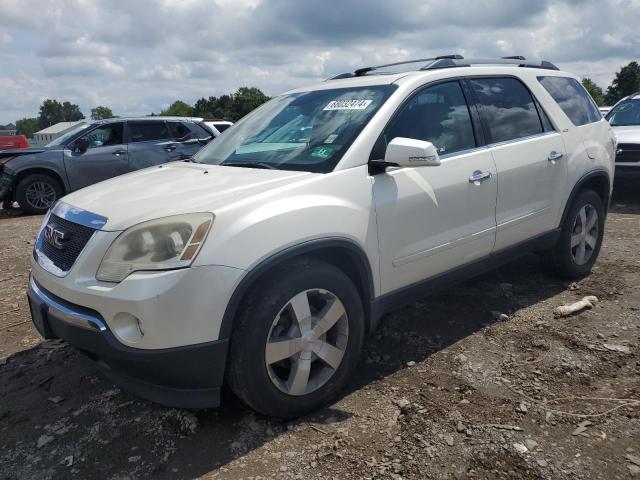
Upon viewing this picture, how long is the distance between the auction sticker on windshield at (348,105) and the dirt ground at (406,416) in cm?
157

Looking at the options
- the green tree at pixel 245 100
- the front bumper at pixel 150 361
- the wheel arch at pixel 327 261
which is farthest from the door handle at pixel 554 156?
the green tree at pixel 245 100

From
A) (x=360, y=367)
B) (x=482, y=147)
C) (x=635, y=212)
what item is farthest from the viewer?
(x=635, y=212)

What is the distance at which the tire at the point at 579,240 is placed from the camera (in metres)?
4.54

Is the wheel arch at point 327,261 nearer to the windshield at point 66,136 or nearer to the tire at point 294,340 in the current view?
the tire at point 294,340

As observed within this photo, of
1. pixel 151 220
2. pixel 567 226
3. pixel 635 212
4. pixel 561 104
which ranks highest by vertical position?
pixel 561 104

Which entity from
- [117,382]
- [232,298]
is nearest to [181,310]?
[232,298]

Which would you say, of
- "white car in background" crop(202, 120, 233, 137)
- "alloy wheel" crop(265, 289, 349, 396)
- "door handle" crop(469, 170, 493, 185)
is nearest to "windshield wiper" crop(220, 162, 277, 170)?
"alloy wheel" crop(265, 289, 349, 396)

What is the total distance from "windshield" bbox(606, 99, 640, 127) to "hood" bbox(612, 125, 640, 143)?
344mm

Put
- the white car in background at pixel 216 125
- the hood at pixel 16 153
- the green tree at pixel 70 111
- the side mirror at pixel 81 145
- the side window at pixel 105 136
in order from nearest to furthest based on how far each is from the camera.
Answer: the hood at pixel 16 153 → the side mirror at pixel 81 145 → the side window at pixel 105 136 → the white car in background at pixel 216 125 → the green tree at pixel 70 111

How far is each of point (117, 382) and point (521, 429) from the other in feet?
Result: 6.58

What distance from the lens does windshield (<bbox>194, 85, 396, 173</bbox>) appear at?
3.14 meters

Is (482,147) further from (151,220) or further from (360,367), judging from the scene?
(151,220)

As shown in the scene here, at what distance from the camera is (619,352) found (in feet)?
11.5

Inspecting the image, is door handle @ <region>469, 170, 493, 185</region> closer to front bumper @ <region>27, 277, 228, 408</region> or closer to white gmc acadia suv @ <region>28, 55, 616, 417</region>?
white gmc acadia suv @ <region>28, 55, 616, 417</region>
